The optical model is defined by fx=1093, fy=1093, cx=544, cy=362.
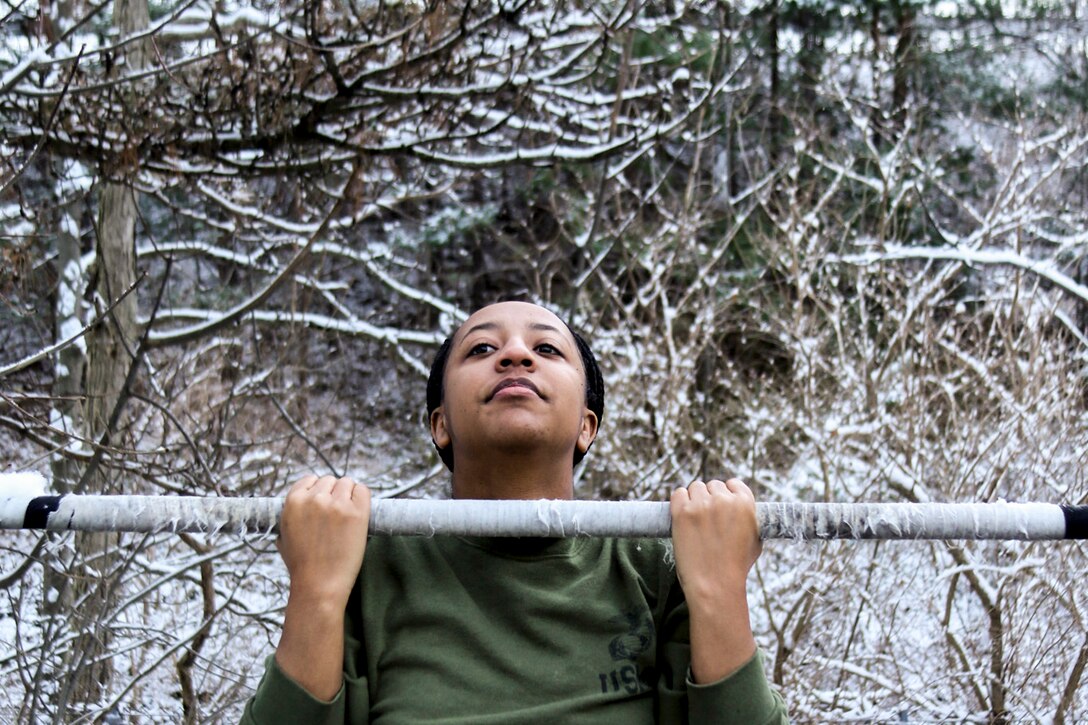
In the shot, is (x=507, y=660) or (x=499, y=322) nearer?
(x=507, y=660)

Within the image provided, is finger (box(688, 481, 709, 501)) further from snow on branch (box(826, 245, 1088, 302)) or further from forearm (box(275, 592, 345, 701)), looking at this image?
snow on branch (box(826, 245, 1088, 302))

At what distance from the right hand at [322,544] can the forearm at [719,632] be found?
1.72 ft

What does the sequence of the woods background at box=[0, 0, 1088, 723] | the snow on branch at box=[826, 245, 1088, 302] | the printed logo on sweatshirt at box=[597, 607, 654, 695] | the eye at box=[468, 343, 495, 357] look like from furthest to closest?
the snow on branch at box=[826, 245, 1088, 302]
the woods background at box=[0, 0, 1088, 723]
the eye at box=[468, 343, 495, 357]
the printed logo on sweatshirt at box=[597, 607, 654, 695]

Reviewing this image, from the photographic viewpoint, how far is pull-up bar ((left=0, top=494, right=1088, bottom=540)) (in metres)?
1.61

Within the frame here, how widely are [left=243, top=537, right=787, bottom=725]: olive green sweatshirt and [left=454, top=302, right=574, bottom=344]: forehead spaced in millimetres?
445

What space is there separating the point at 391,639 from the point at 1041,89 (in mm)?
14286

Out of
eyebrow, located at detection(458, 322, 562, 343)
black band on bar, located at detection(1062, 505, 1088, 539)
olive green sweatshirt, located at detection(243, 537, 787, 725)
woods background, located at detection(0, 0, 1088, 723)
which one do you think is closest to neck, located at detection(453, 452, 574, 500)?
olive green sweatshirt, located at detection(243, 537, 787, 725)

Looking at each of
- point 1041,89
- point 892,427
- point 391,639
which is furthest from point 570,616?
point 1041,89

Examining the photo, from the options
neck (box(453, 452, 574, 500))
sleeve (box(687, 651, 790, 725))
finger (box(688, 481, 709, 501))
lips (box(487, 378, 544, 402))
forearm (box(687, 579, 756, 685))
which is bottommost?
sleeve (box(687, 651, 790, 725))

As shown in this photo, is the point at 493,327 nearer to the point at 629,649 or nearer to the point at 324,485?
the point at 324,485

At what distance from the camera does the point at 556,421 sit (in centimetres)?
202

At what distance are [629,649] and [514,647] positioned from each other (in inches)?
7.5

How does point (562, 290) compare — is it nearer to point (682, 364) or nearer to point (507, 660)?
point (682, 364)

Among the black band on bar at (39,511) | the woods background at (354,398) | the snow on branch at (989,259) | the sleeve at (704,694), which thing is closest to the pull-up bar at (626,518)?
the black band on bar at (39,511)
